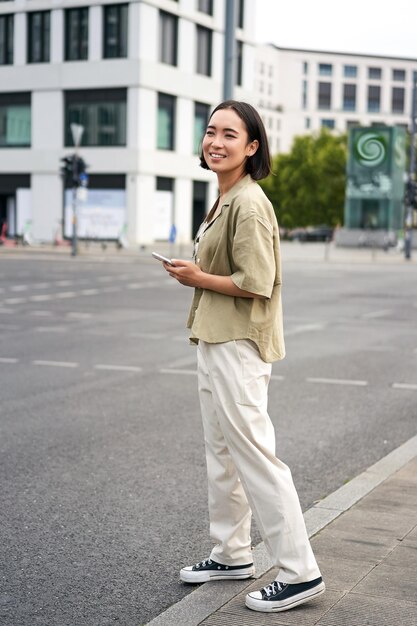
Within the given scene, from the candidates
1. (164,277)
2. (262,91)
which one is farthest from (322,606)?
(262,91)

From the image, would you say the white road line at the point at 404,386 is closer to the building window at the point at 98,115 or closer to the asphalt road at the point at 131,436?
the asphalt road at the point at 131,436

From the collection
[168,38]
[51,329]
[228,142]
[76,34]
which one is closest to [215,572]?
[228,142]

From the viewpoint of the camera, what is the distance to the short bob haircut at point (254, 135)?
3.94 meters

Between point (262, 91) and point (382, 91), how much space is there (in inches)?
610

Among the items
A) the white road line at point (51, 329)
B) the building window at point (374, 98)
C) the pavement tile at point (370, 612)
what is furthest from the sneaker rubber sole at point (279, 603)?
the building window at point (374, 98)

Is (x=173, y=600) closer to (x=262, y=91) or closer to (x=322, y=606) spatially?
(x=322, y=606)

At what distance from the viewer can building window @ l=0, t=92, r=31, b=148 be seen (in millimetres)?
57094

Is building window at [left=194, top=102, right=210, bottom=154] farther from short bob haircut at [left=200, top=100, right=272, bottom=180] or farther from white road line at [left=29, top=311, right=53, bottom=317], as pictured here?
short bob haircut at [left=200, top=100, right=272, bottom=180]

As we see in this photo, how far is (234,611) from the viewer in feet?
12.5

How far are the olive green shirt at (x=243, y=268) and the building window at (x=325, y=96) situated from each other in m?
126

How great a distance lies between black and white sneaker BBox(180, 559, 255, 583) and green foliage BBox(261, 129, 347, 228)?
86889mm

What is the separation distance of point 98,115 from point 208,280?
172ft

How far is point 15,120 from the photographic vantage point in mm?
57469

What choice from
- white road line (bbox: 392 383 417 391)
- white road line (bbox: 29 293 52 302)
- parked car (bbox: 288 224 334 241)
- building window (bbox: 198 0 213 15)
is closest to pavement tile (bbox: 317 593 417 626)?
white road line (bbox: 392 383 417 391)
